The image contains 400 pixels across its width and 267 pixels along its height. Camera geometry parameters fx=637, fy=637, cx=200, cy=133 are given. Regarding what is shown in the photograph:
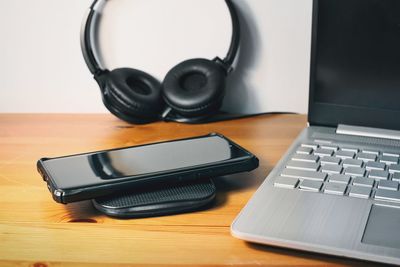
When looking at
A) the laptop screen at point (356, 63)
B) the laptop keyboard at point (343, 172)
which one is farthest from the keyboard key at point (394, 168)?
the laptop screen at point (356, 63)

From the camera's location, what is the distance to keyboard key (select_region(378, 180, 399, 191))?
69 cm

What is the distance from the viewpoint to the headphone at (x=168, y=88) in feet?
3.13

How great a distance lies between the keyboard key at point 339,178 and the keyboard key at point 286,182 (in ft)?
0.13

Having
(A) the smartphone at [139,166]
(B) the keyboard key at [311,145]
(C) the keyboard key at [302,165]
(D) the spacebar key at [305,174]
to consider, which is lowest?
(D) the spacebar key at [305,174]

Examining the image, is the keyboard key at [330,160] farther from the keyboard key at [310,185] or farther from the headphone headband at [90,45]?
the headphone headband at [90,45]

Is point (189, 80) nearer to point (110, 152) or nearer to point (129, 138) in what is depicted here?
point (129, 138)

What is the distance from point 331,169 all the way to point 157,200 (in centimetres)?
21

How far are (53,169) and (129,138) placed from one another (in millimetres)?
227

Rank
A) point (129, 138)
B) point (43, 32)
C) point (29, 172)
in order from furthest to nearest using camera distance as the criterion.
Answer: point (43, 32) → point (129, 138) → point (29, 172)

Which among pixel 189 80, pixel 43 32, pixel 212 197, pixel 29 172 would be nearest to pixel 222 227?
pixel 212 197

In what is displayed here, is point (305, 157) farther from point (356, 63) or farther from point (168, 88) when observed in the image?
point (168, 88)

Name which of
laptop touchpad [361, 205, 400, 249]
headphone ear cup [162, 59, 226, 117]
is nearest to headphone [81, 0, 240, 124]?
headphone ear cup [162, 59, 226, 117]

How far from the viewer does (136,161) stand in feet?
2.42

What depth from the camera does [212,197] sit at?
0.69m
